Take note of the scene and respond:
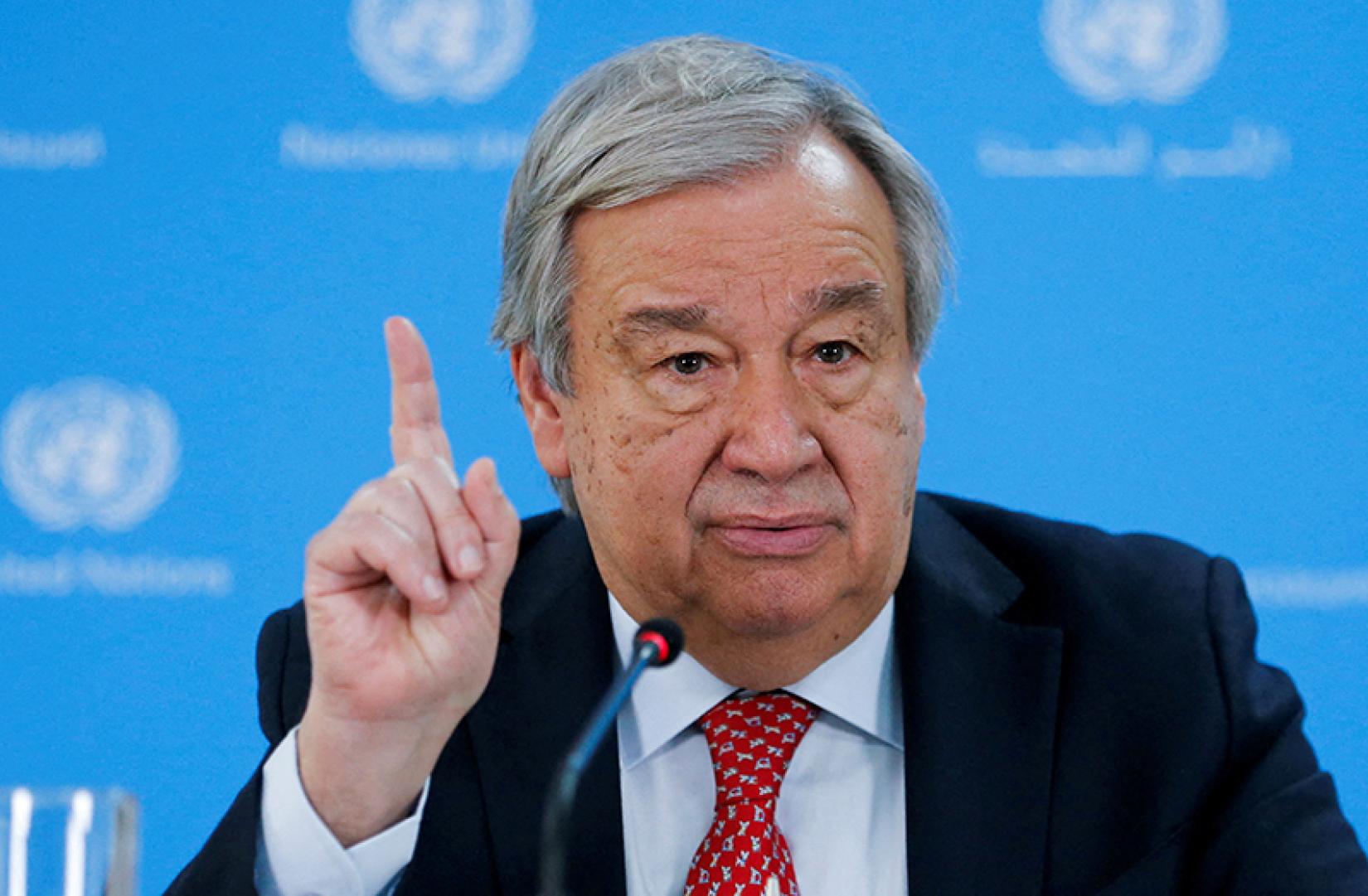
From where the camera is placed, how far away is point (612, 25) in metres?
3.24

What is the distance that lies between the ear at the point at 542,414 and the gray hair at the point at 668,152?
3cm

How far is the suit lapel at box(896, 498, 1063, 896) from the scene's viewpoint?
1959 millimetres

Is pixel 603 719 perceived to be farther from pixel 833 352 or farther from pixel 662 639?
pixel 833 352

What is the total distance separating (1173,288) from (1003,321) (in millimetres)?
340

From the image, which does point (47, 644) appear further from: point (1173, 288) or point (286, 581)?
point (1173, 288)

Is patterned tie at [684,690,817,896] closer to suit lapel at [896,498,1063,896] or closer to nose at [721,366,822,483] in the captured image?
suit lapel at [896,498,1063,896]

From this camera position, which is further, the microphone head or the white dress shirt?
the white dress shirt

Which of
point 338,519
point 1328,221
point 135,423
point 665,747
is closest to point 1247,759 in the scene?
point 665,747

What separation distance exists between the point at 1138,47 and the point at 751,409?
1685 millimetres

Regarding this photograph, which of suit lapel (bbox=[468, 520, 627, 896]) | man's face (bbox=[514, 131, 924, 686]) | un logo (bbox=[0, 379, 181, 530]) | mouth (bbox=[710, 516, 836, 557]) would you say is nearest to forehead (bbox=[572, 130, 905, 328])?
man's face (bbox=[514, 131, 924, 686])

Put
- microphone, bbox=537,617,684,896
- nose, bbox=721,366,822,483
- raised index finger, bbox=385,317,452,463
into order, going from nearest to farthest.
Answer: microphone, bbox=537,617,684,896
raised index finger, bbox=385,317,452,463
nose, bbox=721,366,822,483

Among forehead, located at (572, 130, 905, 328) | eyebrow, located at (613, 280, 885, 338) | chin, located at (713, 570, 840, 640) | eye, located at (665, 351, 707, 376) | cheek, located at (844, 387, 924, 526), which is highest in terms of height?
forehead, located at (572, 130, 905, 328)

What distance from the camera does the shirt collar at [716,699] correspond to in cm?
203

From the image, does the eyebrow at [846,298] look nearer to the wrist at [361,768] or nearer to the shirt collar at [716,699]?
the shirt collar at [716,699]
